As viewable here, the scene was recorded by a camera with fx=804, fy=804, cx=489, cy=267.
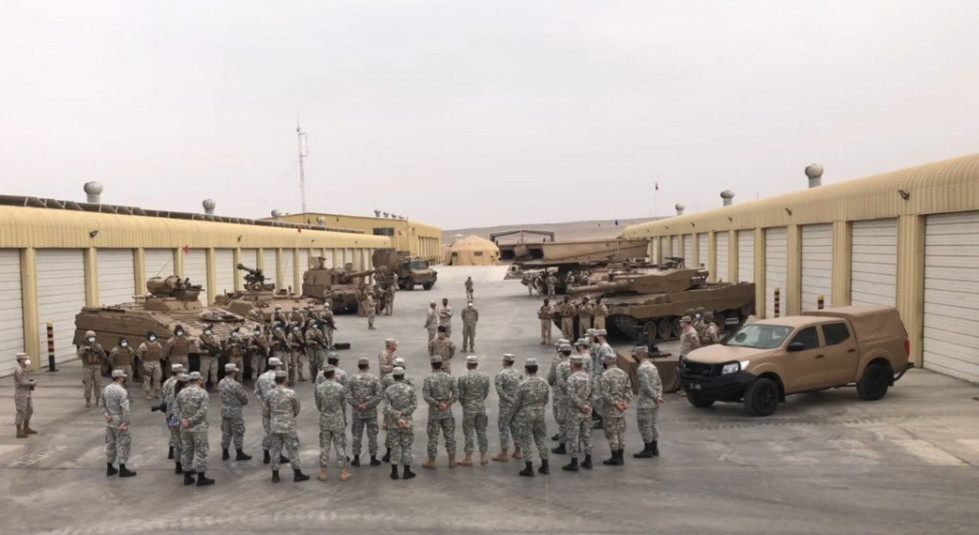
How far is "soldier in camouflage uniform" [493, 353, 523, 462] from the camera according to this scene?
1069cm

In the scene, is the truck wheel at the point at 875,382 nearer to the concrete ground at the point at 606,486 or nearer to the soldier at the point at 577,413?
the concrete ground at the point at 606,486

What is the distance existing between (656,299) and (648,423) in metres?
13.0

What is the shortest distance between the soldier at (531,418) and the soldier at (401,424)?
1.39 metres

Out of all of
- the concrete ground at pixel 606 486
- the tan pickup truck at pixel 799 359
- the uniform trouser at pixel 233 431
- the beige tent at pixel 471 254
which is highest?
the beige tent at pixel 471 254

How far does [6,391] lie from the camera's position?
58.7 feet

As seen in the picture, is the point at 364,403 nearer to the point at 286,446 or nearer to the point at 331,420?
the point at 331,420

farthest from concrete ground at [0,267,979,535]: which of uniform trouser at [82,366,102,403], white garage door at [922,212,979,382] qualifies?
white garage door at [922,212,979,382]

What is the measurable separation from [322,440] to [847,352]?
9.29 meters

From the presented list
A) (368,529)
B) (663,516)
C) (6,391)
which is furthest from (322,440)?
(6,391)

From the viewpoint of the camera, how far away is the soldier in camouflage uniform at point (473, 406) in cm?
1073

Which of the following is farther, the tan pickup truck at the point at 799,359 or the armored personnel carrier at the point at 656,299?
the armored personnel carrier at the point at 656,299

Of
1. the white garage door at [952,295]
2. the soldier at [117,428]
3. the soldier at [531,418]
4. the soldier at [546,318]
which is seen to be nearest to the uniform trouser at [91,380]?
the soldier at [117,428]

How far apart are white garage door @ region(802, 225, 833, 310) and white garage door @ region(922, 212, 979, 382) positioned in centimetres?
573

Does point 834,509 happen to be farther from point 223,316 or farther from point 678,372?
point 223,316
